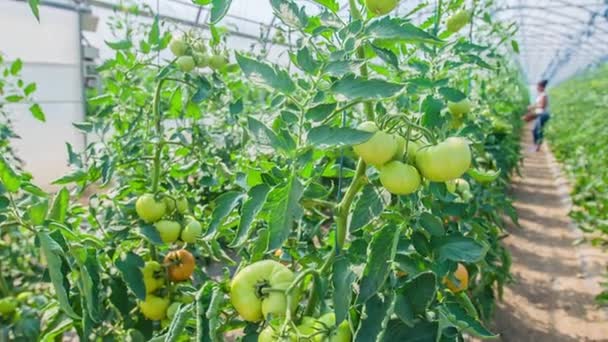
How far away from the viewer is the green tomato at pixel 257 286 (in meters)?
0.74

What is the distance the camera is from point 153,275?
1230 mm

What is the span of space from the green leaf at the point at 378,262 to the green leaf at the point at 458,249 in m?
0.10

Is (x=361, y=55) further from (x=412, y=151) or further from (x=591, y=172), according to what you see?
(x=591, y=172)

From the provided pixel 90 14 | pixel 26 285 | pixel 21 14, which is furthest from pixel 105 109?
pixel 90 14

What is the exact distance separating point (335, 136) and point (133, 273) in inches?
25.6

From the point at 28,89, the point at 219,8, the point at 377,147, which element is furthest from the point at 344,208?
the point at 28,89

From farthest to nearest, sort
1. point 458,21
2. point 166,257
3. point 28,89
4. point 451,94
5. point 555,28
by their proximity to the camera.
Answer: point 555,28
point 28,89
point 166,257
point 458,21
point 451,94

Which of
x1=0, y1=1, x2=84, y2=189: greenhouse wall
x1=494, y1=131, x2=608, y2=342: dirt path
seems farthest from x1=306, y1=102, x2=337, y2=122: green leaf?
x1=0, y1=1, x2=84, y2=189: greenhouse wall

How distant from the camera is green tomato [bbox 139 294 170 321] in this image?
3.98 ft

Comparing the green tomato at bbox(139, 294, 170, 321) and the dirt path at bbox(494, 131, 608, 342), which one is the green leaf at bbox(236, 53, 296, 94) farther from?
the dirt path at bbox(494, 131, 608, 342)

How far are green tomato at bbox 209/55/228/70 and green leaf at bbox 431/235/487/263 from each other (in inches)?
31.5

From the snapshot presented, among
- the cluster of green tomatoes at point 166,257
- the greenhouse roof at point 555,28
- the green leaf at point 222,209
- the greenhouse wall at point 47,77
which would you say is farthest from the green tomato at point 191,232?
the greenhouse roof at point 555,28

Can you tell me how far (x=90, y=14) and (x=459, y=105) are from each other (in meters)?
5.06

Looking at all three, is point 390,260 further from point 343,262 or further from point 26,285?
point 26,285
